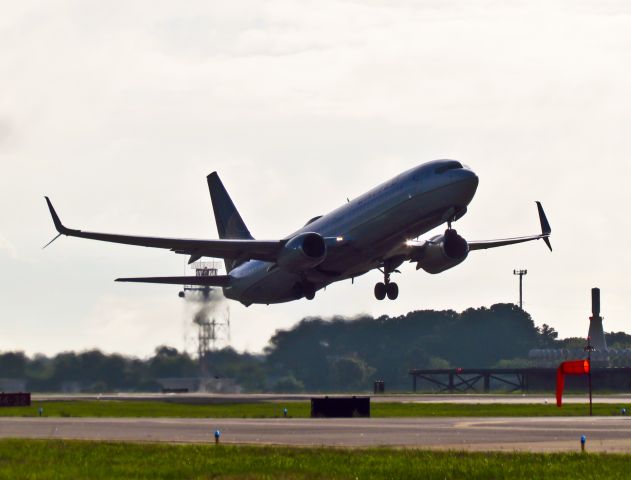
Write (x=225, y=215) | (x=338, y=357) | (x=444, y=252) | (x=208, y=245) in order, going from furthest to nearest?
(x=338, y=357) < (x=225, y=215) < (x=208, y=245) < (x=444, y=252)

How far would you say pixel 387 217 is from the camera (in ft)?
219

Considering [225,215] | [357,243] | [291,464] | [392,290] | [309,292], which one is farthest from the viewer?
[225,215]

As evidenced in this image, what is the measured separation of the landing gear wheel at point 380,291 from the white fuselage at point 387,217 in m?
2.29

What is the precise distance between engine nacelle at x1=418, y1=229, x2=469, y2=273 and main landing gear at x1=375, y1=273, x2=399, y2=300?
9.29ft

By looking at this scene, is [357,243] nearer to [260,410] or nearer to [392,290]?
[392,290]

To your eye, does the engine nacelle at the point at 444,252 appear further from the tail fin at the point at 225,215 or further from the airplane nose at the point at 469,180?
the tail fin at the point at 225,215

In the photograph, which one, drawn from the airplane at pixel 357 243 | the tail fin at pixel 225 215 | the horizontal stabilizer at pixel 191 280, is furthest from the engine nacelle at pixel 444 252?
the tail fin at pixel 225 215

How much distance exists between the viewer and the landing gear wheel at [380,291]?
7775cm

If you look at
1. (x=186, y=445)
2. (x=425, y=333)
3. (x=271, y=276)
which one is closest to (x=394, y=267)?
(x=271, y=276)

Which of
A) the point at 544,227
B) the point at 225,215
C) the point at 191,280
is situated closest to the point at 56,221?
the point at 191,280

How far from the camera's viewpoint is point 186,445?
3700cm

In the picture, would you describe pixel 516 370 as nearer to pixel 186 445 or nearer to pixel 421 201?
pixel 421 201

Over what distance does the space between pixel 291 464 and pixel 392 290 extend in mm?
47646

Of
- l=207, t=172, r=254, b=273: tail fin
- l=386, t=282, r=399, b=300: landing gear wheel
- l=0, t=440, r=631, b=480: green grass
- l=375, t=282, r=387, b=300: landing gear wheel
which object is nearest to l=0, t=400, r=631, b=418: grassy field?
l=386, t=282, r=399, b=300: landing gear wheel
